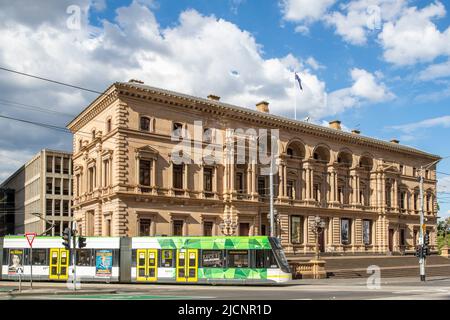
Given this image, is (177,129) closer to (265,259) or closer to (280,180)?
(280,180)

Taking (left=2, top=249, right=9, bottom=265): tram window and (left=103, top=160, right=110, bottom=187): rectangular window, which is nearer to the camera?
(left=2, top=249, right=9, bottom=265): tram window

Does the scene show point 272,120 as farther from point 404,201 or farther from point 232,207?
point 404,201

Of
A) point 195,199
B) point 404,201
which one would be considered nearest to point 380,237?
point 404,201

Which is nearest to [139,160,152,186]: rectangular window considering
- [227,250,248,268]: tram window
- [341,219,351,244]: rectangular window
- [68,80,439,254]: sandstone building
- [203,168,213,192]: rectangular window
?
[68,80,439,254]: sandstone building

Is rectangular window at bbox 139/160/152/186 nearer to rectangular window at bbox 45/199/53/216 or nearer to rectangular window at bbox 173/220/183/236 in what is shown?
rectangular window at bbox 173/220/183/236

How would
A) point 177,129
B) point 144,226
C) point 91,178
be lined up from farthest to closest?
point 91,178 → point 177,129 → point 144,226

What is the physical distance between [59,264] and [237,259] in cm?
1168

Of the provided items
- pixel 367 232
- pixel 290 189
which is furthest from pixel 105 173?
pixel 367 232

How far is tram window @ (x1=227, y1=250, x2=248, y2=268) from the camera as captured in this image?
31953 mm

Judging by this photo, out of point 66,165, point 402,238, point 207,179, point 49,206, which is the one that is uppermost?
point 66,165

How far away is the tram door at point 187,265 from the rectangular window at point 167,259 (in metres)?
0.49

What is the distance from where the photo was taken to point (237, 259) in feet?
105

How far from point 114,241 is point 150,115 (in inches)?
594

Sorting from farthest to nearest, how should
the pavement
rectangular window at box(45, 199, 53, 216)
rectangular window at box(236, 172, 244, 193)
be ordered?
rectangular window at box(45, 199, 53, 216) → rectangular window at box(236, 172, 244, 193) → the pavement
